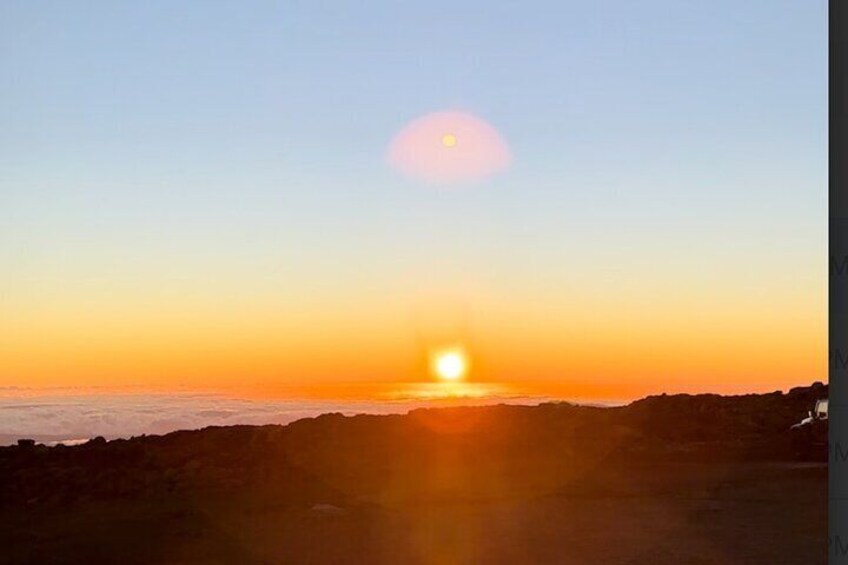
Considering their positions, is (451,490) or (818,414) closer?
(451,490)

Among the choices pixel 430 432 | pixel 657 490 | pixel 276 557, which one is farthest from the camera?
pixel 430 432

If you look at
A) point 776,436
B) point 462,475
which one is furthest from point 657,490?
point 776,436

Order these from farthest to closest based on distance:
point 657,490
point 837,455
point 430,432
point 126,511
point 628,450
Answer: point 430,432, point 628,450, point 657,490, point 126,511, point 837,455

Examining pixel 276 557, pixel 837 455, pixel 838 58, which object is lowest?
pixel 276 557

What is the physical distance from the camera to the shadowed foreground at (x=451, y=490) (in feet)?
54.9

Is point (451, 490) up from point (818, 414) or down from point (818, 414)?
down

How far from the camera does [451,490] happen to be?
23594mm

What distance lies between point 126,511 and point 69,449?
6.39m

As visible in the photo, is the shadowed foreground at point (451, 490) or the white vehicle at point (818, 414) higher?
the white vehicle at point (818, 414)

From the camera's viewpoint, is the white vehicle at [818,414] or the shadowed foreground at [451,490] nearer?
the shadowed foreground at [451,490]

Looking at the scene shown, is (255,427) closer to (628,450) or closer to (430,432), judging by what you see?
(430,432)

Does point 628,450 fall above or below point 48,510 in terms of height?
above

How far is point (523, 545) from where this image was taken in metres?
16.7

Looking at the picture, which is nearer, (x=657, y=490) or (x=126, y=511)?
(x=126, y=511)
